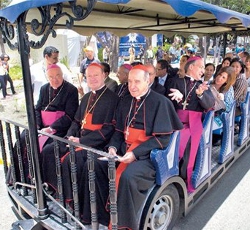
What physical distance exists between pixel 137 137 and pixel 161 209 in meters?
0.74

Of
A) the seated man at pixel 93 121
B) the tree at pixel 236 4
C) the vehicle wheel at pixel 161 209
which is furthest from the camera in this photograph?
the tree at pixel 236 4

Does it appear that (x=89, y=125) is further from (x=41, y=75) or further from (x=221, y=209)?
(x=41, y=75)

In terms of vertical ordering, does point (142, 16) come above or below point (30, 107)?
above

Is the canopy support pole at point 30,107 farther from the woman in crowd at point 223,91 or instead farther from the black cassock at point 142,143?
the woman in crowd at point 223,91

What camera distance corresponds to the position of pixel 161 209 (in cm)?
268

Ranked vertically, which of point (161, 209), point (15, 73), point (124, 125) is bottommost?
point (161, 209)

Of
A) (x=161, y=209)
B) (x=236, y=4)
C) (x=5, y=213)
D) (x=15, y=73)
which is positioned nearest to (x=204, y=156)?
(x=161, y=209)

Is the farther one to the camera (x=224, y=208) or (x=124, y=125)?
(x=224, y=208)

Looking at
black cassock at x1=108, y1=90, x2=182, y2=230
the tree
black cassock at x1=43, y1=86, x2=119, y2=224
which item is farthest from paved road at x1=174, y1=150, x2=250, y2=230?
the tree

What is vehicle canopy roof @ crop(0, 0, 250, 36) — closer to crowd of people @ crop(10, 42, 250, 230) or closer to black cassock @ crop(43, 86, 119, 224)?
crowd of people @ crop(10, 42, 250, 230)

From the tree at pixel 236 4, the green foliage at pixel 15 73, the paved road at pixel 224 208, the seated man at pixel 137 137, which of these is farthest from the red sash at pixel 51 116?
the tree at pixel 236 4

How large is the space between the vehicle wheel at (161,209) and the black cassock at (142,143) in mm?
91

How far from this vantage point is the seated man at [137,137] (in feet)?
7.33

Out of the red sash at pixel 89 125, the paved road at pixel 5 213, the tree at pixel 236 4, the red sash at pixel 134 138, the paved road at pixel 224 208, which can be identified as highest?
the tree at pixel 236 4
